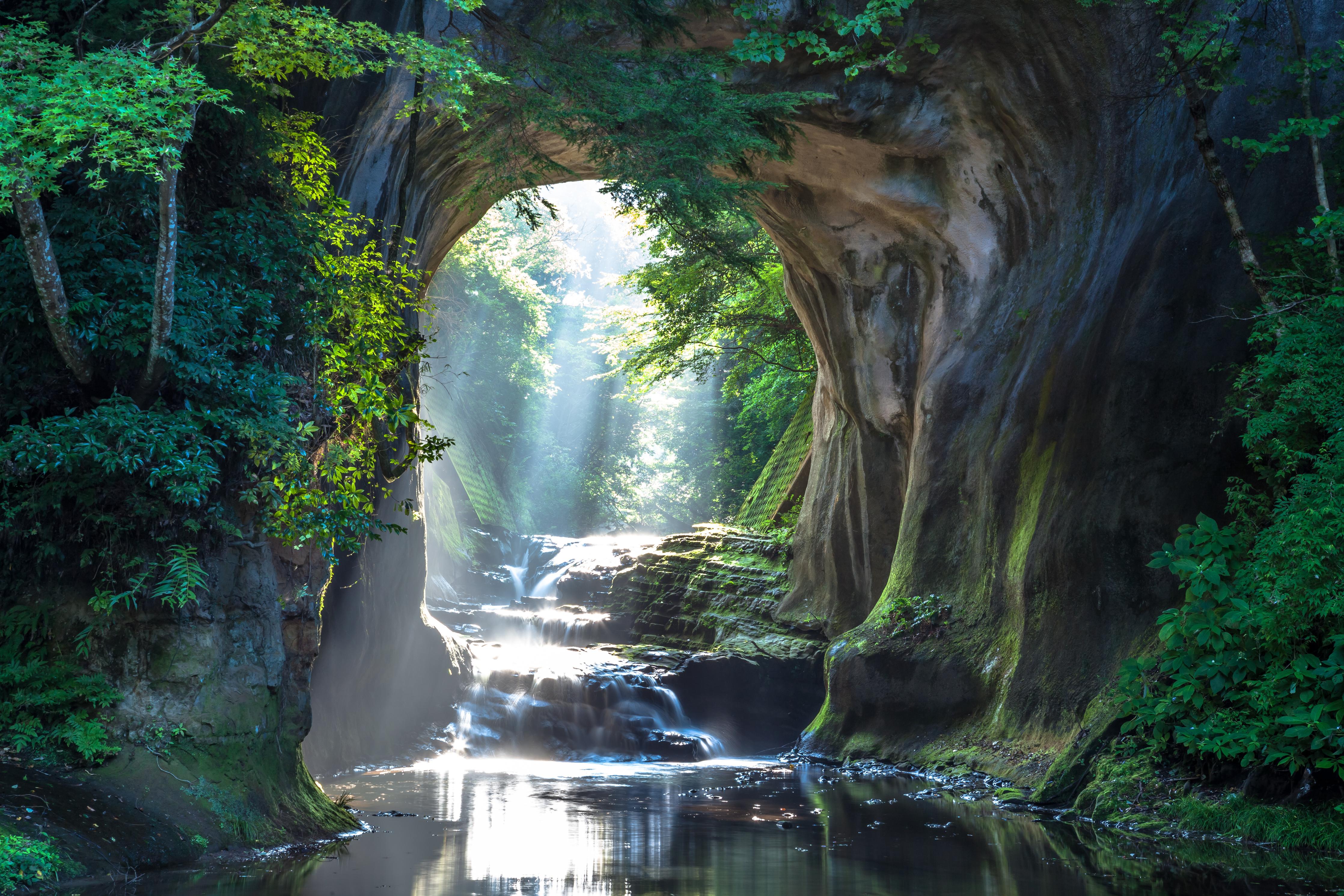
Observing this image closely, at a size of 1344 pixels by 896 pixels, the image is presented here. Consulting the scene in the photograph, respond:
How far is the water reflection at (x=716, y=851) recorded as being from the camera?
243 inches

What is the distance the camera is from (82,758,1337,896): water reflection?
20.2 ft

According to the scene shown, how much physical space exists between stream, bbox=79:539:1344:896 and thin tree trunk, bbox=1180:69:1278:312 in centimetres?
463

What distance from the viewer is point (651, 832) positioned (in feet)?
27.7

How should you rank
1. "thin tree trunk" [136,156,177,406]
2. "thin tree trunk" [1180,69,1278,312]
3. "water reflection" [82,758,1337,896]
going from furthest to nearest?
"thin tree trunk" [1180,69,1278,312], "thin tree trunk" [136,156,177,406], "water reflection" [82,758,1337,896]

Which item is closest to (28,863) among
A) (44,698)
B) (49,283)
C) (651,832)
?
(44,698)

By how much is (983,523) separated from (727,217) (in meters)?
6.32

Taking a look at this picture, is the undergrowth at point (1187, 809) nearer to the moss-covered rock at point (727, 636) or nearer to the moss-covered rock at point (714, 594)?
the moss-covered rock at point (727, 636)

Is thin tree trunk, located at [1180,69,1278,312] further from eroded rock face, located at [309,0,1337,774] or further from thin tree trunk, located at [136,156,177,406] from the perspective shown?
thin tree trunk, located at [136,156,177,406]

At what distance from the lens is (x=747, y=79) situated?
13.1 meters

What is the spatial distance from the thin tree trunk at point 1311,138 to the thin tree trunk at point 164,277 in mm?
8727

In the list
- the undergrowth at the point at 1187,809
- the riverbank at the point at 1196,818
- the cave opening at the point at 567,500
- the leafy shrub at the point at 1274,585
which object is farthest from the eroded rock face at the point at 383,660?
the leafy shrub at the point at 1274,585

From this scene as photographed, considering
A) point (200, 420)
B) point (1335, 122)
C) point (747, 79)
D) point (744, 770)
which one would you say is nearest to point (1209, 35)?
point (1335, 122)

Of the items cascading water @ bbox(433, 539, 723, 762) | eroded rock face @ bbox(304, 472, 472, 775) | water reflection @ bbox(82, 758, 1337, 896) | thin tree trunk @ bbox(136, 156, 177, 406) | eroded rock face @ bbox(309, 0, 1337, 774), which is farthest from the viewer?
cascading water @ bbox(433, 539, 723, 762)

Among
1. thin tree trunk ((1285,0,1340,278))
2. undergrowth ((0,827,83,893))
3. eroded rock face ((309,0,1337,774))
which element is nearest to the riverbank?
eroded rock face ((309,0,1337,774))
